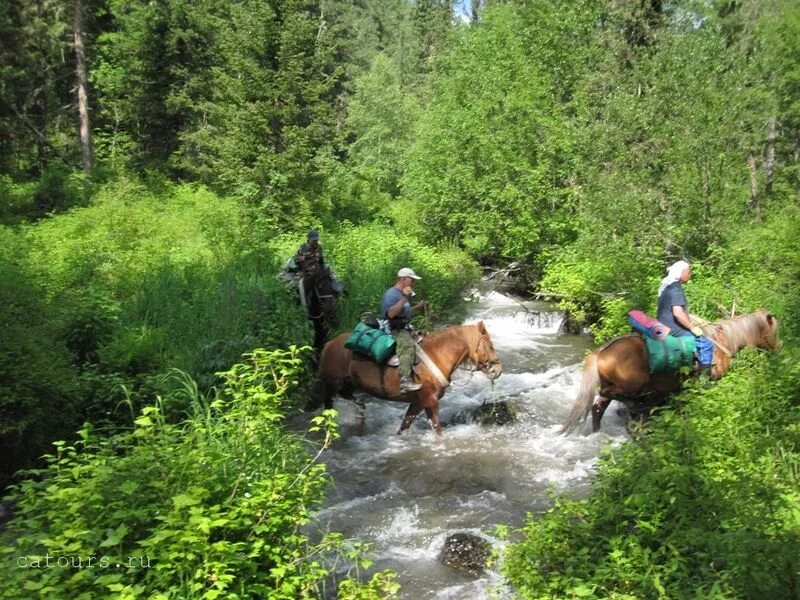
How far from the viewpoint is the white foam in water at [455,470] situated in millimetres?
6108

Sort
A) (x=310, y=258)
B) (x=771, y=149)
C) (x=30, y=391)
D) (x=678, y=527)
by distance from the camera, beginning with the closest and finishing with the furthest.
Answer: (x=678, y=527), (x=30, y=391), (x=310, y=258), (x=771, y=149)

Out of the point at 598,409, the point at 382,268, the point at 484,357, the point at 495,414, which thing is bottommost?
the point at 495,414

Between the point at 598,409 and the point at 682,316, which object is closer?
the point at 682,316

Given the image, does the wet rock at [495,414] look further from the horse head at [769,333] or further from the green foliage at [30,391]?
the green foliage at [30,391]

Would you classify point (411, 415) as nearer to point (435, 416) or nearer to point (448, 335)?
point (435, 416)

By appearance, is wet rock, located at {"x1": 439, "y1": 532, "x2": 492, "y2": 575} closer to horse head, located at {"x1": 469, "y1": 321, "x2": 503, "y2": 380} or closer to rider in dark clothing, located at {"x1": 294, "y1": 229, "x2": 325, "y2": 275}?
horse head, located at {"x1": 469, "y1": 321, "x2": 503, "y2": 380}

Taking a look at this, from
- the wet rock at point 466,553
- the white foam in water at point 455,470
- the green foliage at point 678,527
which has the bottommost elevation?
the white foam in water at point 455,470

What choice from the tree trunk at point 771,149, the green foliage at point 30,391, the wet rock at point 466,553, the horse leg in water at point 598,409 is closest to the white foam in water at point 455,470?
the wet rock at point 466,553

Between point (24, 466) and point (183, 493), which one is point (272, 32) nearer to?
point (24, 466)

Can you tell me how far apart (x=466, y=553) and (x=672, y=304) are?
14.4 ft

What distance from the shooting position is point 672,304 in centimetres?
786

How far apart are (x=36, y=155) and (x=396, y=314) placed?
29.4 metres

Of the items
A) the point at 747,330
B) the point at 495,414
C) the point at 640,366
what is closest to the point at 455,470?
the point at 495,414

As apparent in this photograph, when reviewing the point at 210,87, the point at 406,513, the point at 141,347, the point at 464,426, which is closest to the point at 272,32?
the point at 210,87
